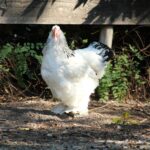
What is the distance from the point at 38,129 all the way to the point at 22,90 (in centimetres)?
202

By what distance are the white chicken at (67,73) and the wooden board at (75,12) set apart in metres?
0.80

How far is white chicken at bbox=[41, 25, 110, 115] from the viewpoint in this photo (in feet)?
25.3

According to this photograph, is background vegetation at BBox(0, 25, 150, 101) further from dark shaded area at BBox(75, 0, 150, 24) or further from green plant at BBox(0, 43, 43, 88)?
dark shaded area at BBox(75, 0, 150, 24)

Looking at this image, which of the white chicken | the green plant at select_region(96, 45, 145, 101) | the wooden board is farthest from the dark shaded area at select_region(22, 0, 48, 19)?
the green plant at select_region(96, 45, 145, 101)

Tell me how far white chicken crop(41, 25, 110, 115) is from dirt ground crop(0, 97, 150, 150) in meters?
0.19

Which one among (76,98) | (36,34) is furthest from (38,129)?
(36,34)

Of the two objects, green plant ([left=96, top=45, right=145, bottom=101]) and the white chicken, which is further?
green plant ([left=96, top=45, right=145, bottom=101])

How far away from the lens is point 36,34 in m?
9.35

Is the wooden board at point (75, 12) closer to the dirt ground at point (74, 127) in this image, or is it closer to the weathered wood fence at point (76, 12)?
the weathered wood fence at point (76, 12)

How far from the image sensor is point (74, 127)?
733cm

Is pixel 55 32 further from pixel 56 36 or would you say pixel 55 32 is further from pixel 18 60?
pixel 18 60

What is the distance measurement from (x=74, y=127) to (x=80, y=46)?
2.28 meters

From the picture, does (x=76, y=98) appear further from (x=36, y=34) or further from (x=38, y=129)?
(x=36, y=34)

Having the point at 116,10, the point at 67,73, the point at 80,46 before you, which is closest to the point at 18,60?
the point at 80,46
